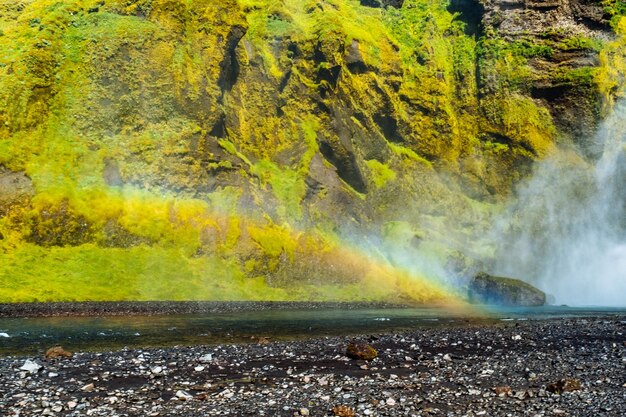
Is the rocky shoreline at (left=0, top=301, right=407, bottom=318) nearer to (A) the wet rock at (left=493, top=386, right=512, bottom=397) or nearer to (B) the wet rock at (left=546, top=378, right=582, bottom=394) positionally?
(A) the wet rock at (left=493, top=386, right=512, bottom=397)

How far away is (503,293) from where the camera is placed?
295ft

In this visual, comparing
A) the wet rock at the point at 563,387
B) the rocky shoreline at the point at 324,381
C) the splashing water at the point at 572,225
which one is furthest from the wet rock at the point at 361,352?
the splashing water at the point at 572,225

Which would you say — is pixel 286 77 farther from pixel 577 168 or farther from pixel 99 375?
pixel 99 375

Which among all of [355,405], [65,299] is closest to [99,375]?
[355,405]

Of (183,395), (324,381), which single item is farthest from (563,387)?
(183,395)

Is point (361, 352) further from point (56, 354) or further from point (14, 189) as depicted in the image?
point (14, 189)

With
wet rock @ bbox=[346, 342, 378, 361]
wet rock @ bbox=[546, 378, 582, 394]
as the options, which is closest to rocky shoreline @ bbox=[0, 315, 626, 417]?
wet rock @ bbox=[546, 378, 582, 394]

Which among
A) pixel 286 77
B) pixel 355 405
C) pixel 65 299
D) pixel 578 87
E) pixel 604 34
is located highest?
pixel 604 34

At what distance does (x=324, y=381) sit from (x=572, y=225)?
11211 centimetres

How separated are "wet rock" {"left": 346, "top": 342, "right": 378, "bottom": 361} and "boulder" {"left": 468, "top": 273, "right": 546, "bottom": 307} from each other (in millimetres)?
68222

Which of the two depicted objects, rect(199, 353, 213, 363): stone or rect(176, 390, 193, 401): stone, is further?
rect(199, 353, 213, 363): stone

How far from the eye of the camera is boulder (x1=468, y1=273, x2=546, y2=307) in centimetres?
8869

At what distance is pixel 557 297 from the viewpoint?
106 meters

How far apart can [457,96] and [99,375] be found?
12282 cm
